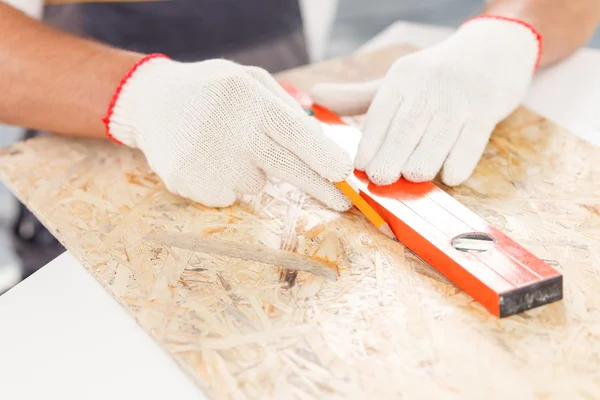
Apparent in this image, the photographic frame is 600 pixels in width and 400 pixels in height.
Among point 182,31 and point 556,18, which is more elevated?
point 556,18

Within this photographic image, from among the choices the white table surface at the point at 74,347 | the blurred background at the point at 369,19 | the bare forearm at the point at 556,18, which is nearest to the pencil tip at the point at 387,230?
the white table surface at the point at 74,347

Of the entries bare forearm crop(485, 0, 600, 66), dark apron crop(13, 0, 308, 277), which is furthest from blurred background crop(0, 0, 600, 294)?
bare forearm crop(485, 0, 600, 66)

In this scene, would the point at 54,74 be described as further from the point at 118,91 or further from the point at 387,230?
the point at 387,230

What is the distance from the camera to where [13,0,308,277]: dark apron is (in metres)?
1.44

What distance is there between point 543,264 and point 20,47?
1092mm

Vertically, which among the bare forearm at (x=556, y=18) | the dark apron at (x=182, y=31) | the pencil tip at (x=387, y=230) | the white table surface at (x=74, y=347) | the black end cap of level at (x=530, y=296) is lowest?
the white table surface at (x=74, y=347)

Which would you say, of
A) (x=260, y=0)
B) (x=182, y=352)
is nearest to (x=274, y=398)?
(x=182, y=352)

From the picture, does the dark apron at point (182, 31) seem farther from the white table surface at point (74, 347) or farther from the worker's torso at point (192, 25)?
the white table surface at point (74, 347)

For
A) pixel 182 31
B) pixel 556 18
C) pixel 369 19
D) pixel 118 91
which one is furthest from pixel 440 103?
pixel 369 19

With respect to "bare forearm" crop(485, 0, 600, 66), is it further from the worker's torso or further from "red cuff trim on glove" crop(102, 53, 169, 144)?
"red cuff trim on glove" crop(102, 53, 169, 144)

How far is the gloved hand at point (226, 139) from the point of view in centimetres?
101

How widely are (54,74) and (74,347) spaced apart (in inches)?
24.5

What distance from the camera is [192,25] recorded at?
Answer: 1.51 m

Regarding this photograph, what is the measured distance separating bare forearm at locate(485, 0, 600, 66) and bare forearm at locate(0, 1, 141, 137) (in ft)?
3.04
